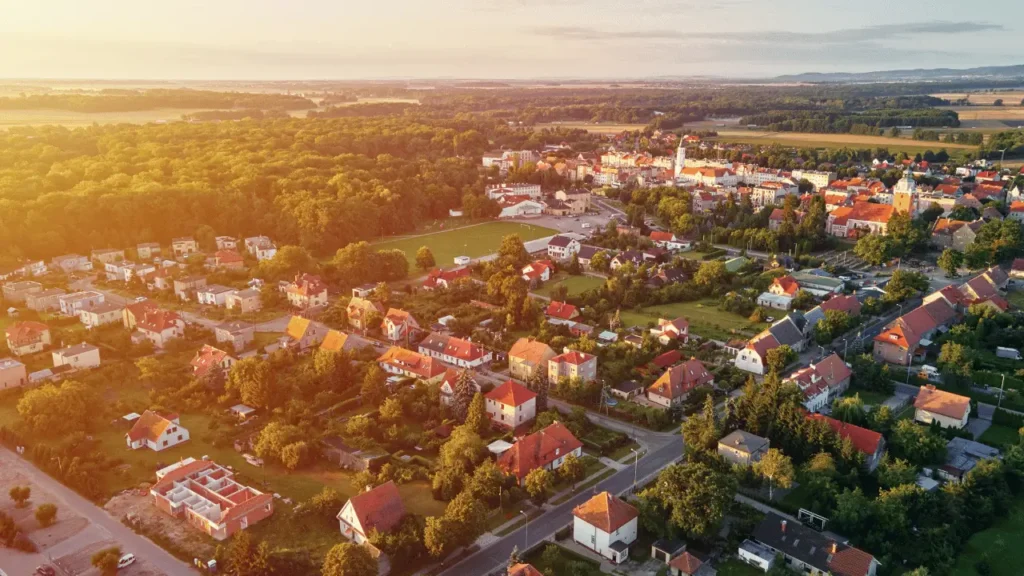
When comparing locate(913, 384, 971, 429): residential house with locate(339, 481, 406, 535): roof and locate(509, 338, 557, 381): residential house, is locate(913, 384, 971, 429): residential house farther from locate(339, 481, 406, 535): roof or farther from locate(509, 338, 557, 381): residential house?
locate(339, 481, 406, 535): roof

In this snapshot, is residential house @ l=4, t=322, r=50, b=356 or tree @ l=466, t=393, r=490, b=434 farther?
residential house @ l=4, t=322, r=50, b=356

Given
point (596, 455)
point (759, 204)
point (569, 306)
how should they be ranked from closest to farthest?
1. point (596, 455)
2. point (569, 306)
3. point (759, 204)

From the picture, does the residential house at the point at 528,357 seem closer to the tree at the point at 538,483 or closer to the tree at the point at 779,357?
the tree at the point at 538,483

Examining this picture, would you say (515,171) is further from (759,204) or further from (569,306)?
(569,306)

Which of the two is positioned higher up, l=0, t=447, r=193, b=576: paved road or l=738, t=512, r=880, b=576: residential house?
l=738, t=512, r=880, b=576: residential house

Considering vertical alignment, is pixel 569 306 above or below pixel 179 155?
below

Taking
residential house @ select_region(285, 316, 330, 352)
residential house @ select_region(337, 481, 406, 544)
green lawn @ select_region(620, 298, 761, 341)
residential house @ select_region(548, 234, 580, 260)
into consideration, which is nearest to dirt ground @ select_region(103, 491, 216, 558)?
residential house @ select_region(337, 481, 406, 544)

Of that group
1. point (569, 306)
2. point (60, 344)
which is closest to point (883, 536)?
point (569, 306)

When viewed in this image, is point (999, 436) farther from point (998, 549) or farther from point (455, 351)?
point (455, 351)
